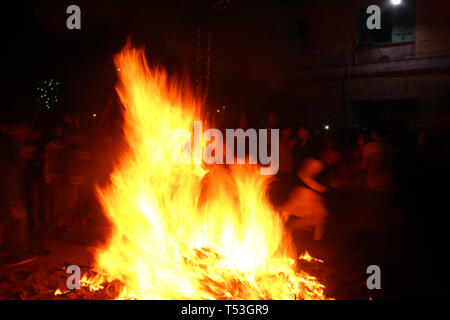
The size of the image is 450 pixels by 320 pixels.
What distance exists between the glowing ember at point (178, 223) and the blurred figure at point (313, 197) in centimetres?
47

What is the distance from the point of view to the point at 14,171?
546 cm

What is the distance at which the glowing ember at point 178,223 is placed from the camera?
423 cm

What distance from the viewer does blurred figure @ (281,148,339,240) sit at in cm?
563

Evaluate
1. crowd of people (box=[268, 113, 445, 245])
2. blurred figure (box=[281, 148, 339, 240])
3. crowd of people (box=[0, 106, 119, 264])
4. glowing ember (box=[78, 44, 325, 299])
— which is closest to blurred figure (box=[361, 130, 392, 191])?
crowd of people (box=[268, 113, 445, 245])

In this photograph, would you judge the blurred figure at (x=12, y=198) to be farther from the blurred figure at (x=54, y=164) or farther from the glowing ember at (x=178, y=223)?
the glowing ember at (x=178, y=223)

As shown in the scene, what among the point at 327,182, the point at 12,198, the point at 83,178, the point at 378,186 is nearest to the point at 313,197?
the point at 327,182

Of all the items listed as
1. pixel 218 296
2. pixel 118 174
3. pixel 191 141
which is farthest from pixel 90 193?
pixel 218 296

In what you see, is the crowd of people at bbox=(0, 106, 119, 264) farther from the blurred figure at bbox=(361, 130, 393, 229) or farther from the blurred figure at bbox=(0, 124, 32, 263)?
Answer: the blurred figure at bbox=(361, 130, 393, 229)

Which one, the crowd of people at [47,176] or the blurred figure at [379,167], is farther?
the blurred figure at [379,167]

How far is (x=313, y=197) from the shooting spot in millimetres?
5727

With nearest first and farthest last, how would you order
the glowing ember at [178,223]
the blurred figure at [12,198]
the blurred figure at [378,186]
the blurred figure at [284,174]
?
the glowing ember at [178,223], the blurred figure at [12,198], the blurred figure at [378,186], the blurred figure at [284,174]

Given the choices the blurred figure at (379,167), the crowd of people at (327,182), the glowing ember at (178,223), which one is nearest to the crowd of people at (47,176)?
the glowing ember at (178,223)

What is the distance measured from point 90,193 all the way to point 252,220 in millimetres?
3766

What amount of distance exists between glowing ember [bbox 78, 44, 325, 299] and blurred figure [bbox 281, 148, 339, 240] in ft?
1.54
